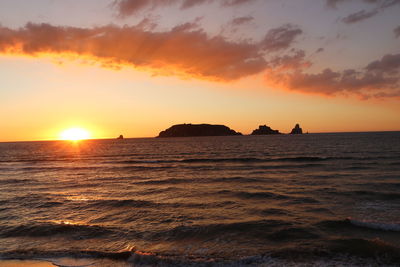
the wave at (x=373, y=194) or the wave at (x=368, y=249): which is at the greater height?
the wave at (x=368, y=249)

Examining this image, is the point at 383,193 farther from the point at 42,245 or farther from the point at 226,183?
the point at 42,245

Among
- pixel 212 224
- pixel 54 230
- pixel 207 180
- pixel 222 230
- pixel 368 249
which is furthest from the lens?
pixel 207 180

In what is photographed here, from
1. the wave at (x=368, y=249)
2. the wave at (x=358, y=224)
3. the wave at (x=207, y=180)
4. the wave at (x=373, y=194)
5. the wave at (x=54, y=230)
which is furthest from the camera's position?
the wave at (x=207, y=180)

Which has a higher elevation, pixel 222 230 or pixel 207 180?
pixel 222 230

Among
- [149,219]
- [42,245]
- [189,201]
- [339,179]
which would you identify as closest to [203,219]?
[149,219]

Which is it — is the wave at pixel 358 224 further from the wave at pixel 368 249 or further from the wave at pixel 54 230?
the wave at pixel 54 230

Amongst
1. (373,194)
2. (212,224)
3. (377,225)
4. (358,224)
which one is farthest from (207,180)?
(377,225)

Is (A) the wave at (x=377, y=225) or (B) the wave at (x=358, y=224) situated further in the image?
(B) the wave at (x=358, y=224)

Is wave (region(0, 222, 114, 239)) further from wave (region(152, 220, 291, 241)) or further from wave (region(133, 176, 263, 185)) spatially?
wave (region(133, 176, 263, 185))

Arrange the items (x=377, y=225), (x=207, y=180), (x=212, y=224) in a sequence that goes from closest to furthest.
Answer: (x=377, y=225), (x=212, y=224), (x=207, y=180)

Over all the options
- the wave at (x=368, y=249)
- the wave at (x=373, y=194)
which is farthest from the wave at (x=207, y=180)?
the wave at (x=368, y=249)

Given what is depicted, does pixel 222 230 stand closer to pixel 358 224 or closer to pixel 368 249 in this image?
pixel 368 249

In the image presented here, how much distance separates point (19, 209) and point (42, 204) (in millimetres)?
1734

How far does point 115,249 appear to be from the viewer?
1176cm
